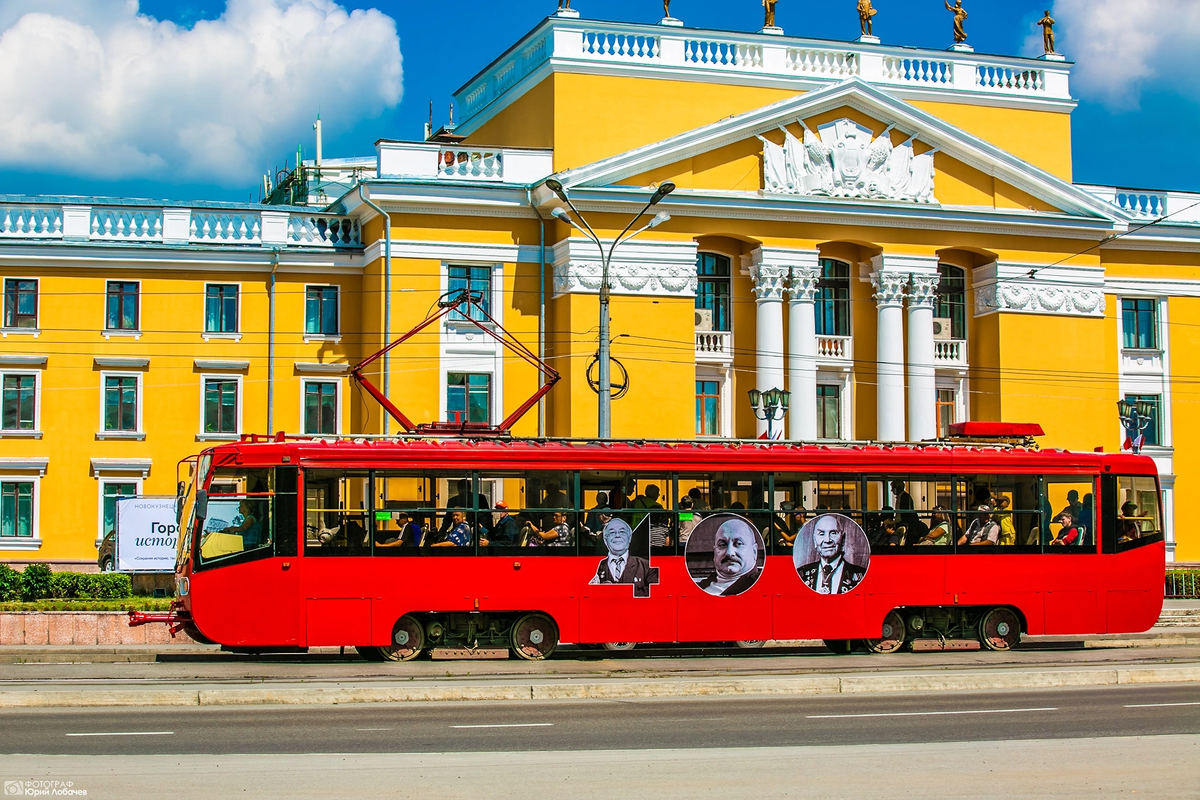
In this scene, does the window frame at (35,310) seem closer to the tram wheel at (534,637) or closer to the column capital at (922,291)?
the tram wheel at (534,637)

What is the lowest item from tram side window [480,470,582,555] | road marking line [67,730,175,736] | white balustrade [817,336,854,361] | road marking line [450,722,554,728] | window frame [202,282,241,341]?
road marking line [450,722,554,728]

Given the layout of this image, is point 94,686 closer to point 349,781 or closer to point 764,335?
point 349,781

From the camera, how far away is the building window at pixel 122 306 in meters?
41.5

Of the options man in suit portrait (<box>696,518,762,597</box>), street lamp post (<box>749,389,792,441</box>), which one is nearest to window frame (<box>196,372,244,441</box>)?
street lamp post (<box>749,389,792,441</box>)

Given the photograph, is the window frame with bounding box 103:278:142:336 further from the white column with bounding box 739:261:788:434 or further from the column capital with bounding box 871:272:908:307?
the column capital with bounding box 871:272:908:307

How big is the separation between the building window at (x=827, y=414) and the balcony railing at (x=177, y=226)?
50.5 feet

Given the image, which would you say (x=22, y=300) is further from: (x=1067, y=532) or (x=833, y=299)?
(x=1067, y=532)

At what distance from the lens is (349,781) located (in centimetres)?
1112

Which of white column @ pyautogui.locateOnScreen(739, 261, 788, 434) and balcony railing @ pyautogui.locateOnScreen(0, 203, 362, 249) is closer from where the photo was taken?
balcony railing @ pyautogui.locateOnScreen(0, 203, 362, 249)

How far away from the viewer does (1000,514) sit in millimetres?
24812

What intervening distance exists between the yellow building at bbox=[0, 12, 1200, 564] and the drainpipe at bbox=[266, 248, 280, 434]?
98 millimetres

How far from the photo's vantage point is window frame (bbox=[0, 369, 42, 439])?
133 ft

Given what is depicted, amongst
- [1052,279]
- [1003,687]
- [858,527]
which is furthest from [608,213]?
[1003,687]

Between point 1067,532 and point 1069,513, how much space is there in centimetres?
36
